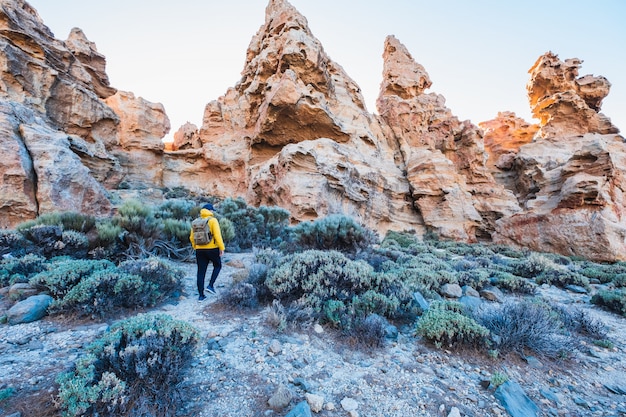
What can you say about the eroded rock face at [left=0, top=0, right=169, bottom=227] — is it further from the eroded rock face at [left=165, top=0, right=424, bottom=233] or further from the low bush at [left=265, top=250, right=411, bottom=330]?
the low bush at [left=265, top=250, right=411, bottom=330]

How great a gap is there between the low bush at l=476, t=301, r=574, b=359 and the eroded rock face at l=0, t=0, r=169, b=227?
1107 centimetres

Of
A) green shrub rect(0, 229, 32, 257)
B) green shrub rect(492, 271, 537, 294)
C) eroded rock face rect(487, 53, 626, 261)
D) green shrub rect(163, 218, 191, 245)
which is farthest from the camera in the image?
eroded rock face rect(487, 53, 626, 261)

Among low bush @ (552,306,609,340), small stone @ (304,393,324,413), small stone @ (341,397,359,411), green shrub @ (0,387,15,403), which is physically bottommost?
small stone @ (341,397,359,411)

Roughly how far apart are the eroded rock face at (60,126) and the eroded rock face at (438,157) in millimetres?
17967

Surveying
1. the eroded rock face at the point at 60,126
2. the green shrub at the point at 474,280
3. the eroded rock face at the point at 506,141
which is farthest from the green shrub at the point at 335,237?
the eroded rock face at the point at 506,141


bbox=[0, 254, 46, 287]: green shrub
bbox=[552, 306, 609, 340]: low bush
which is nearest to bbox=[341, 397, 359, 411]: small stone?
bbox=[552, 306, 609, 340]: low bush

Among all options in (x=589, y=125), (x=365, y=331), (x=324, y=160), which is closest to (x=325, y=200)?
(x=324, y=160)

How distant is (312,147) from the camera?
1473 cm

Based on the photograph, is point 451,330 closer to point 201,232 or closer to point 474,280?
point 474,280

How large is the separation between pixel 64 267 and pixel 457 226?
18883 mm

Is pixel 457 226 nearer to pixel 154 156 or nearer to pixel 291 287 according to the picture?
pixel 291 287

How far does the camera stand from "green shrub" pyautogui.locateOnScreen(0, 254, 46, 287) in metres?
3.70

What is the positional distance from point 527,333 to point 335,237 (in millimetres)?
4854

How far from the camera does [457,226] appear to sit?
1731cm
